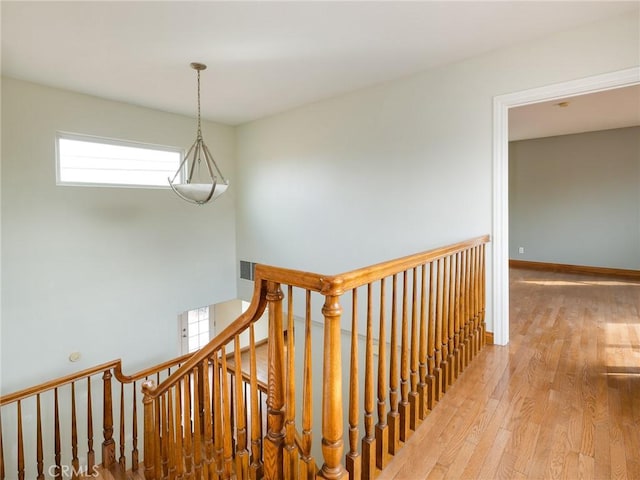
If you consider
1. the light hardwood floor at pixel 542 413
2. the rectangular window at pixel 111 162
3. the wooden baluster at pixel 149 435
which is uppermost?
the rectangular window at pixel 111 162

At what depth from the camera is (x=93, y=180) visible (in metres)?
4.29

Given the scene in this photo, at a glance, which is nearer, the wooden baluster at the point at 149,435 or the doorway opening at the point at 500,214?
the wooden baluster at the point at 149,435

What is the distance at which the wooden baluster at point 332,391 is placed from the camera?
46.6 inches

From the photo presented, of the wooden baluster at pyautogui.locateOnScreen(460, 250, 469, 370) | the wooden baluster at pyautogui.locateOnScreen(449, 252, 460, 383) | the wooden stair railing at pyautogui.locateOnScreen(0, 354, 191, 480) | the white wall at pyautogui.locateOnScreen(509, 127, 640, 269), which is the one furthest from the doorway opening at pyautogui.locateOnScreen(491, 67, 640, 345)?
the white wall at pyautogui.locateOnScreen(509, 127, 640, 269)

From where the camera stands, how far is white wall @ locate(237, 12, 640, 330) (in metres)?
2.74

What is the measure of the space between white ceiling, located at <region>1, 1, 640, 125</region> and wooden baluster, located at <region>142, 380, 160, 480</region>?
2702 mm

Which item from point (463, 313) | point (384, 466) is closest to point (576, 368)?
point (463, 313)

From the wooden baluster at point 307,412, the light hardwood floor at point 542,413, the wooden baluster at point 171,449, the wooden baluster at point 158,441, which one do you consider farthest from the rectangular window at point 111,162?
the light hardwood floor at point 542,413

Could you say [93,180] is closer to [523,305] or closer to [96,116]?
[96,116]

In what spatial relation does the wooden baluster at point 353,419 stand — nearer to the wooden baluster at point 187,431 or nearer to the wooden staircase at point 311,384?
the wooden staircase at point 311,384

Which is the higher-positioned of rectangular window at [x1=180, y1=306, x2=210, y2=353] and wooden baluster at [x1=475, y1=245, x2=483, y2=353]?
wooden baluster at [x1=475, y1=245, x2=483, y2=353]

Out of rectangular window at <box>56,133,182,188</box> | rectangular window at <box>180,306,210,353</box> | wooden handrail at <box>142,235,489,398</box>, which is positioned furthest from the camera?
rectangular window at <box>180,306,210,353</box>

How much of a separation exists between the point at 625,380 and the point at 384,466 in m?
1.92

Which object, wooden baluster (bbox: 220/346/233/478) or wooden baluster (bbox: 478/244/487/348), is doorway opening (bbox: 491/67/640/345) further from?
wooden baluster (bbox: 220/346/233/478)
